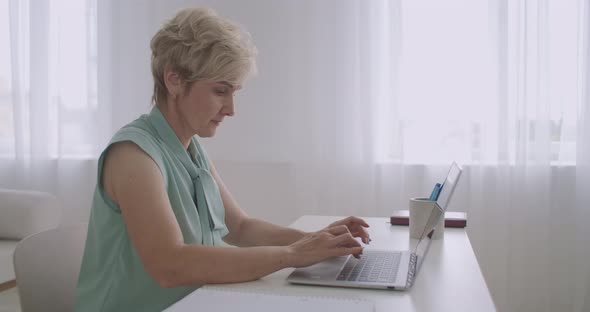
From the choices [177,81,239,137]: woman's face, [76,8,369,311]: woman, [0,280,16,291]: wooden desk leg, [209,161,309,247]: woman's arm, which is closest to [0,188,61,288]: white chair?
[0,280,16,291]: wooden desk leg

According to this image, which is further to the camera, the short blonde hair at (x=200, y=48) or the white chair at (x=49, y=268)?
the short blonde hair at (x=200, y=48)

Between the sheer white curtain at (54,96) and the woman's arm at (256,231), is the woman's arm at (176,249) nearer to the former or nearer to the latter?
the woman's arm at (256,231)

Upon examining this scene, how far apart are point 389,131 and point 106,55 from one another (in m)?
1.71

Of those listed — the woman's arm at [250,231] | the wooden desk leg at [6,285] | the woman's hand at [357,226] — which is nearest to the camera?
the woman's hand at [357,226]

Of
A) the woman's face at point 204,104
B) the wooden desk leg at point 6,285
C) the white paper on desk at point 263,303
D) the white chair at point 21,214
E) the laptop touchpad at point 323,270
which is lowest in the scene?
the wooden desk leg at point 6,285

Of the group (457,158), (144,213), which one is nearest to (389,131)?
(457,158)

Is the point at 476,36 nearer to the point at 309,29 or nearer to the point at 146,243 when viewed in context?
the point at 309,29

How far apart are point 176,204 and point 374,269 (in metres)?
0.47

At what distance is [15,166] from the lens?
142 inches

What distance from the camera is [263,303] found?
971mm

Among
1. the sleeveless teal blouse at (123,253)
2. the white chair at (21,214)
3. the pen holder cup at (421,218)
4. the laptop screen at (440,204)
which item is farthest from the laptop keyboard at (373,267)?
the white chair at (21,214)

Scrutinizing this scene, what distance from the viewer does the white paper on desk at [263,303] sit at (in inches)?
36.8

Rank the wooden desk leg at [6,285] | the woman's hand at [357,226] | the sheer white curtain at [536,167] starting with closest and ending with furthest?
1. the woman's hand at [357,226]
2. the wooden desk leg at [6,285]
3. the sheer white curtain at [536,167]

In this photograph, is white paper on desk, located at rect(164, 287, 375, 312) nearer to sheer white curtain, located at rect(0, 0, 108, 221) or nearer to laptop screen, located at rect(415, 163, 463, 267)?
laptop screen, located at rect(415, 163, 463, 267)
